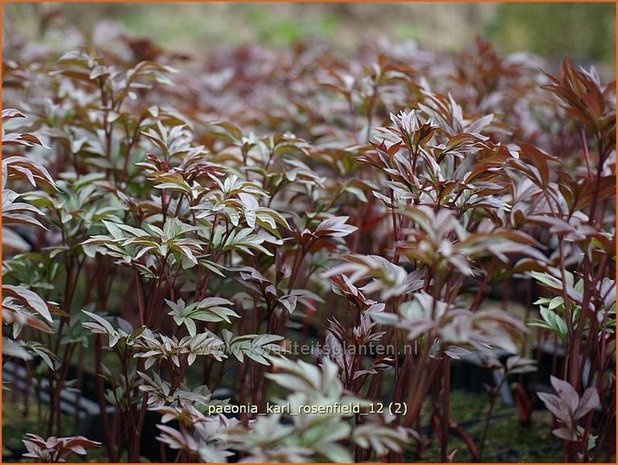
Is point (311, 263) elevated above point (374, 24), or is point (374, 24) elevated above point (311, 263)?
point (374, 24)

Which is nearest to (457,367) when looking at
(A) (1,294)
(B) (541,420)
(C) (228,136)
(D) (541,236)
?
(B) (541,420)

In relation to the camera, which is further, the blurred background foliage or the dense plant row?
the blurred background foliage

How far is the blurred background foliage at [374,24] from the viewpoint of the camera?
852 centimetres

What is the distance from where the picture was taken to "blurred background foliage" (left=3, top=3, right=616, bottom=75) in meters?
8.52

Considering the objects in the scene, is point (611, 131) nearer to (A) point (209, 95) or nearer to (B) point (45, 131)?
(B) point (45, 131)

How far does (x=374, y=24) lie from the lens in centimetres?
1055

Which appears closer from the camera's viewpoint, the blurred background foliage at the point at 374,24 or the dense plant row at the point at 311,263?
the dense plant row at the point at 311,263

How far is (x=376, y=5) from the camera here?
420 inches

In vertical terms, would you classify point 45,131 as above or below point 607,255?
above

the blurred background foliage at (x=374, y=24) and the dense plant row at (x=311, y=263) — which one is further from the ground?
the blurred background foliage at (x=374, y=24)

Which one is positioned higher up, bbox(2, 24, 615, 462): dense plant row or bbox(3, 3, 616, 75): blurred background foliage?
bbox(3, 3, 616, 75): blurred background foliage

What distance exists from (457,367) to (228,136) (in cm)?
121

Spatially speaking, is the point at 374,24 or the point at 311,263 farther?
the point at 374,24

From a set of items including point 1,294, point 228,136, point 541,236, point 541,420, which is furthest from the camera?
point 541,236
